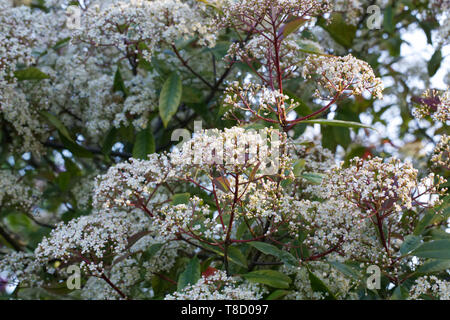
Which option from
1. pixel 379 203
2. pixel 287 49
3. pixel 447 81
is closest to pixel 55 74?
pixel 287 49

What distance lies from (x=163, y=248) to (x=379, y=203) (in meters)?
1.29

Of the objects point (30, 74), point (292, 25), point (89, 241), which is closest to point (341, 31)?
point (292, 25)

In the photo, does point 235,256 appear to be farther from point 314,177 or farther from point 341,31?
point 341,31

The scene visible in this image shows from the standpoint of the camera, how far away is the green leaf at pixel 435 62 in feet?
12.5

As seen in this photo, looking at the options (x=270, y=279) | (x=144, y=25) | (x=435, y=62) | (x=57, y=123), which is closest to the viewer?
(x=270, y=279)

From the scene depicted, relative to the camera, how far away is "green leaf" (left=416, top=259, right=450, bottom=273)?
213 cm

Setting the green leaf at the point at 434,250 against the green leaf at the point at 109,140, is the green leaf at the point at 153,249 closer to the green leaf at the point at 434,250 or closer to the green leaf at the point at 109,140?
the green leaf at the point at 109,140

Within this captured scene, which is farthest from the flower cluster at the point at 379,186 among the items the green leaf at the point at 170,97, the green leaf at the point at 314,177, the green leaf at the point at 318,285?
the green leaf at the point at 170,97

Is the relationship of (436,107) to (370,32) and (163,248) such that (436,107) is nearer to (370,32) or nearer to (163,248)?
(163,248)

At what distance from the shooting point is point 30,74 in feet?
10.8

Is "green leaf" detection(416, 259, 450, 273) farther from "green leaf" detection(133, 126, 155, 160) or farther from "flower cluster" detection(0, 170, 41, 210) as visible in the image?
"flower cluster" detection(0, 170, 41, 210)

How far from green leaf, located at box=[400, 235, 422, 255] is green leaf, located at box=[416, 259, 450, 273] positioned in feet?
0.31

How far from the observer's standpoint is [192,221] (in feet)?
7.38

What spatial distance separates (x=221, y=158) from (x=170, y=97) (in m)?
1.18
